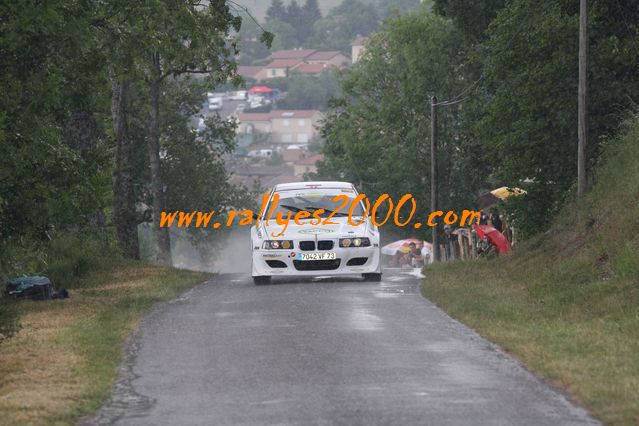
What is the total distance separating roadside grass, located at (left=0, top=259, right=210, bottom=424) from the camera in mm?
10359

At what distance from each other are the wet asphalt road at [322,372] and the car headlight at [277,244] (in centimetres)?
479

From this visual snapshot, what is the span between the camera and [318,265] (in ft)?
76.3

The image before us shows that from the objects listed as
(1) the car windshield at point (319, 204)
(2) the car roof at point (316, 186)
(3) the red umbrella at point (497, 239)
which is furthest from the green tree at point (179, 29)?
(3) the red umbrella at point (497, 239)

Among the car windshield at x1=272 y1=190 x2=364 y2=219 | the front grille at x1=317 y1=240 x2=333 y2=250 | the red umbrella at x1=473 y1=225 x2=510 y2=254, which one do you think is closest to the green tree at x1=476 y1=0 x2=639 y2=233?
the red umbrella at x1=473 y1=225 x2=510 y2=254

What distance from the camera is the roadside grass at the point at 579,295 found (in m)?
11.5

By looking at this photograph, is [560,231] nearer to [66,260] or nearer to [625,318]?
[66,260]

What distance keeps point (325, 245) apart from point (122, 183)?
15.0 metres

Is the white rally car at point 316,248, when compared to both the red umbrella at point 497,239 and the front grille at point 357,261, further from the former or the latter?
the red umbrella at point 497,239

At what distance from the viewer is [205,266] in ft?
310

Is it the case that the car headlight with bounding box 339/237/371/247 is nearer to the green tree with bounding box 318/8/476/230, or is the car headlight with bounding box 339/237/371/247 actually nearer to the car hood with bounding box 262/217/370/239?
the car hood with bounding box 262/217/370/239

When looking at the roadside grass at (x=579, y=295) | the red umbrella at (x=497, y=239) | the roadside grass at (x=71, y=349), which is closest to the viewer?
the roadside grass at (x=71, y=349)

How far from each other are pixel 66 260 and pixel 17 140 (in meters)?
9.49

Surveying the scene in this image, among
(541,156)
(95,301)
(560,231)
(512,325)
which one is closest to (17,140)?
(95,301)

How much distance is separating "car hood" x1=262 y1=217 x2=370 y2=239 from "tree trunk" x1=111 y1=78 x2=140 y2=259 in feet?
39.7
